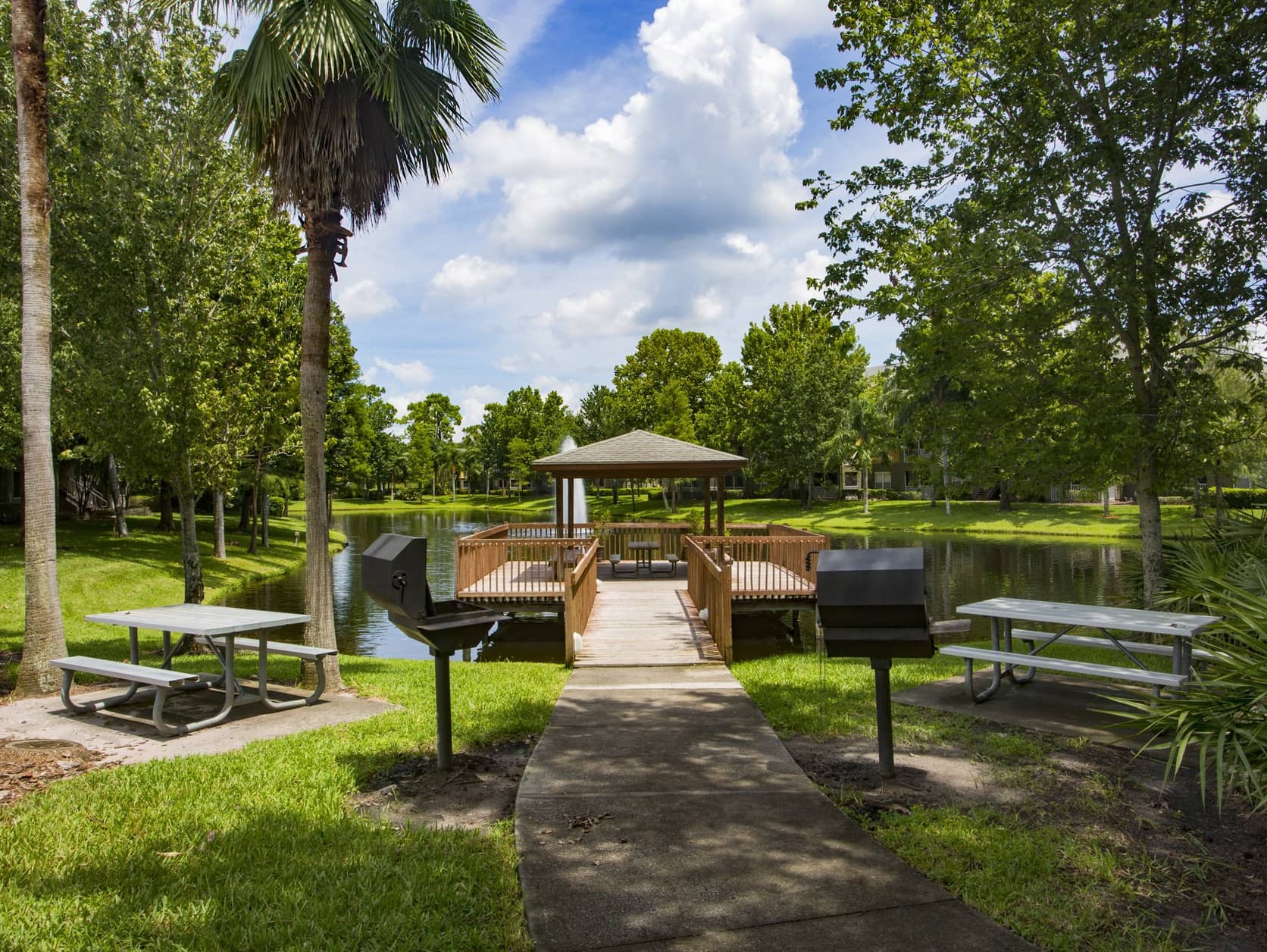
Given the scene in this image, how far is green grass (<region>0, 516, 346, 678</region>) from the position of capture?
12.4 m

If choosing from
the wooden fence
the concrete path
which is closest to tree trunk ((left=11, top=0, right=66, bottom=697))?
the concrete path

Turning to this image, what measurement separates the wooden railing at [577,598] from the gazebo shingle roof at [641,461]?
3.41 m

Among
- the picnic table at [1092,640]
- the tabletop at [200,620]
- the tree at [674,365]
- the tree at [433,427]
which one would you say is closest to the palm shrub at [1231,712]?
the picnic table at [1092,640]

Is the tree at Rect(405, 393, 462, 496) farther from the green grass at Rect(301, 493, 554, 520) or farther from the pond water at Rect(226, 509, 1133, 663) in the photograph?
the pond water at Rect(226, 509, 1133, 663)

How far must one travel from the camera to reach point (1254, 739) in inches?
140

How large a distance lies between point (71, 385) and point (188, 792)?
10616 millimetres

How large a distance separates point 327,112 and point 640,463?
11149mm

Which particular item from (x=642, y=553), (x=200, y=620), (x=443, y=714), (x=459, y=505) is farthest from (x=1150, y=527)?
(x=459, y=505)

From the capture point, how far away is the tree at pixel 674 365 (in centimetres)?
5412

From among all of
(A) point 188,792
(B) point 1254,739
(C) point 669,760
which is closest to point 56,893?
(A) point 188,792

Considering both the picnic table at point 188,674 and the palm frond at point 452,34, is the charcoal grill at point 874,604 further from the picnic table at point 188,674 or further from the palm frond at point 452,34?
the palm frond at point 452,34

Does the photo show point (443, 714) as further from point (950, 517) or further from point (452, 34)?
point (950, 517)

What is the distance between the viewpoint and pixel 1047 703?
21.9 feet

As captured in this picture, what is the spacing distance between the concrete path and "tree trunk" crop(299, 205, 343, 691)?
3.05 metres
